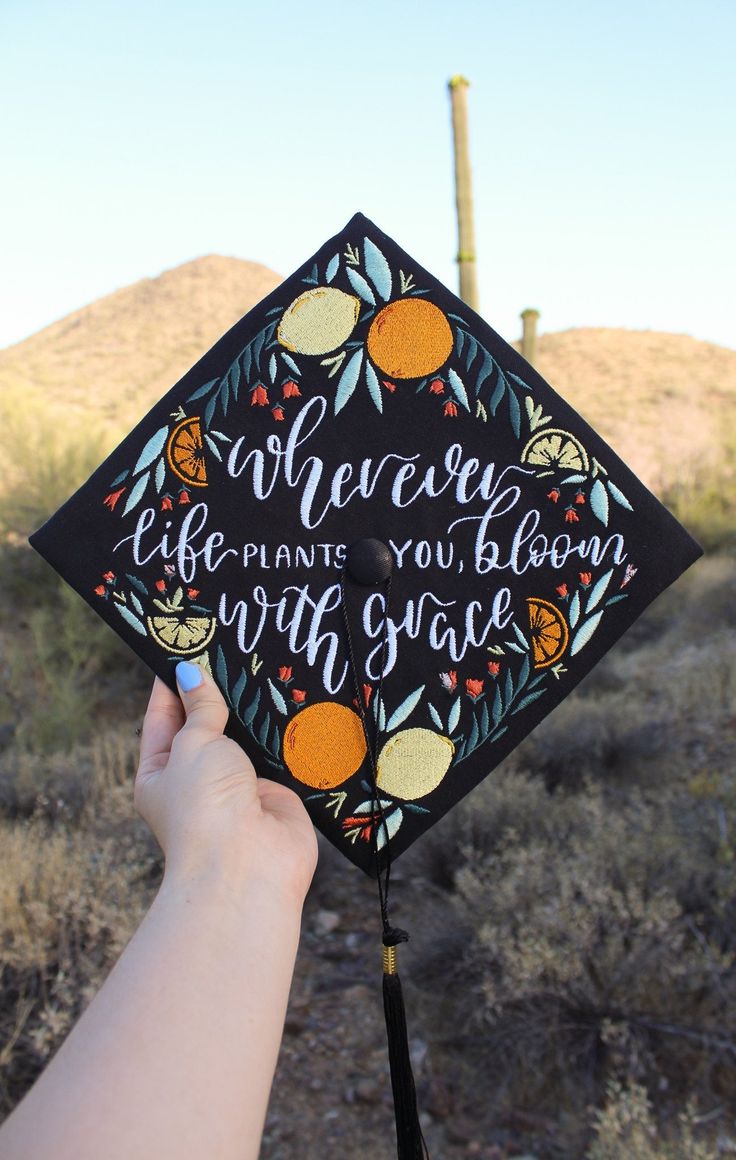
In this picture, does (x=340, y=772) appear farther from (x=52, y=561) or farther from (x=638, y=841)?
(x=638, y=841)

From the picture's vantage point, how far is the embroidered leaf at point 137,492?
4.33 ft

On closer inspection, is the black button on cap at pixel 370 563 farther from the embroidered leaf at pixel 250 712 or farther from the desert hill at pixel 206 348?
the desert hill at pixel 206 348

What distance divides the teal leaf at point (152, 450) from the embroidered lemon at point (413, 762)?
1.86 feet

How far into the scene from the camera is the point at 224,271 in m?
41.7

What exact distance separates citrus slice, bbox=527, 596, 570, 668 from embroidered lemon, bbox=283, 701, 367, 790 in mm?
302

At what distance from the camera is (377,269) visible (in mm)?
1390

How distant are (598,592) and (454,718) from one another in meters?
0.30

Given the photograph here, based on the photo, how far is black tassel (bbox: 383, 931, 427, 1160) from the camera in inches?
45.1

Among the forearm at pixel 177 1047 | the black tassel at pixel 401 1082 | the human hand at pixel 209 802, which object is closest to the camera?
the forearm at pixel 177 1047

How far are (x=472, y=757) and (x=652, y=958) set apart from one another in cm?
229

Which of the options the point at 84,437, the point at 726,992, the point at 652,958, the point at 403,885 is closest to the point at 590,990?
the point at 652,958

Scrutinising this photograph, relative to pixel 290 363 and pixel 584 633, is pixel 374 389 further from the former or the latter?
pixel 584 633

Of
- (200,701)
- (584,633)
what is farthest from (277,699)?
(584,633)

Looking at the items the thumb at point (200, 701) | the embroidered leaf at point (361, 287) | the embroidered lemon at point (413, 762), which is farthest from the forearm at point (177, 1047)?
the embroidered leaf at point (361, 287)
